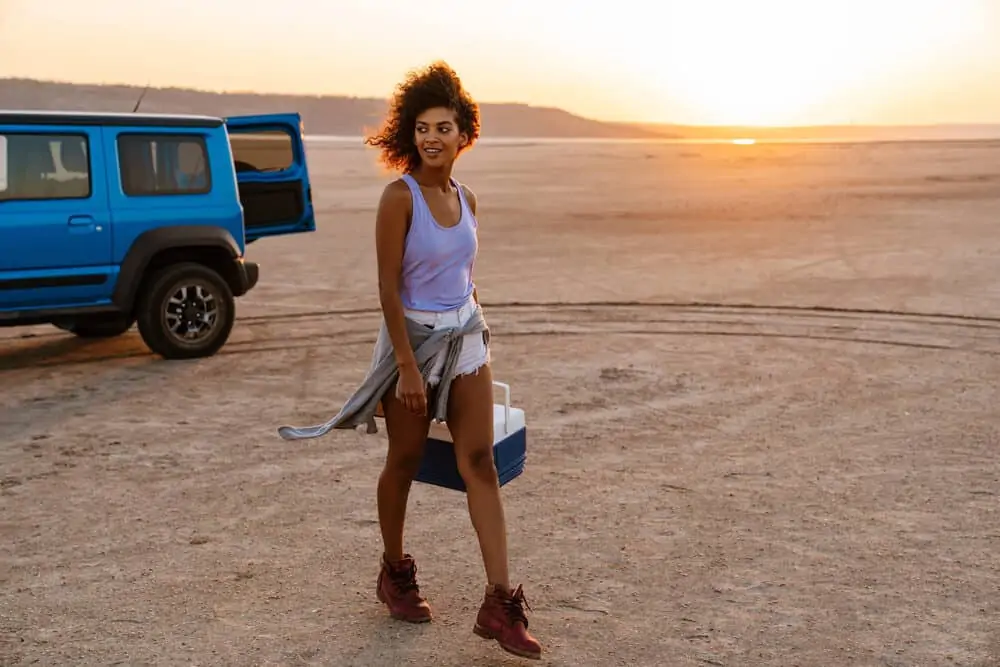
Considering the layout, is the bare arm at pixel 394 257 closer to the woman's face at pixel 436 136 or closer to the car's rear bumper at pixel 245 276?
the woman's face at pixel 436 136

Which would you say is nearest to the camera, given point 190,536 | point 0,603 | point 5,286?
point 0,603

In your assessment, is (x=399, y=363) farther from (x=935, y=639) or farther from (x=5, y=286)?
(x=5, y=286)

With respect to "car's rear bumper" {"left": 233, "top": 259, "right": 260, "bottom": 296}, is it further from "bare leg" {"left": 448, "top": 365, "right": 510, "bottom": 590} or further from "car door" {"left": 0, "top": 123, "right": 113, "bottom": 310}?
"bare leg" {"left": 448, "top": 365, "right": 510, "bottom": 590}

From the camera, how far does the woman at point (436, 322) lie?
368 centimetres

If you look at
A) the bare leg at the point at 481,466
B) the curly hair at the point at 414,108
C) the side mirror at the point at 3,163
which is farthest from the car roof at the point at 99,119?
the bare leg at the point at 481,466

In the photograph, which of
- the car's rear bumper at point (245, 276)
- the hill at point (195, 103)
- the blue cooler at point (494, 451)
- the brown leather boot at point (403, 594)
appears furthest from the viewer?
the hill at point (195, 103)

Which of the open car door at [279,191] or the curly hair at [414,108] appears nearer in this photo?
the curly hair at [414,108]

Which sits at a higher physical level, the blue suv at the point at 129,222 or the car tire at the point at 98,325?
the blue suv at the point at 129,222

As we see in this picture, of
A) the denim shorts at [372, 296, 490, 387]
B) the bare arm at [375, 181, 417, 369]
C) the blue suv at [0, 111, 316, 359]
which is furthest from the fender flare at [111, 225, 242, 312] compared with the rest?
the bare arm at [375, 181, 417, 369]

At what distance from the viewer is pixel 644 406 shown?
7227 millimetres

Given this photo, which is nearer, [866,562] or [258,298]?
[866,562]

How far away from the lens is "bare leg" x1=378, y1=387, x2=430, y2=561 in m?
3.85

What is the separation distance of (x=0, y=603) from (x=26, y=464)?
6.31 ft

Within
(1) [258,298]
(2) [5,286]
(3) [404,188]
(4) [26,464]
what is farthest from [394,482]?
(1) [258,298]
